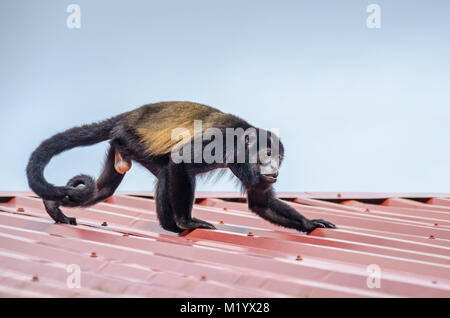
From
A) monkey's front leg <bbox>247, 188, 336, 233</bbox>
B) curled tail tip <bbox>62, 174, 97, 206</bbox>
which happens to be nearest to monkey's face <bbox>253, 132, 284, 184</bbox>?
monkey's front leg <bbox>247, 188, 336, 233</bbox>

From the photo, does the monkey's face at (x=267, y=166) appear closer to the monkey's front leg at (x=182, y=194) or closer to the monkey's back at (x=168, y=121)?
the monkey's back at (x=168, y=121)

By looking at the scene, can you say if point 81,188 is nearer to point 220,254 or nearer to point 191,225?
point 191,225

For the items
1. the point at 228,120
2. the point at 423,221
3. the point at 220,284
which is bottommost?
the point at 423,221

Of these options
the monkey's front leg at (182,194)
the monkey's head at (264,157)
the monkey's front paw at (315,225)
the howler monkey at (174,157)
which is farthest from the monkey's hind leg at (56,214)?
the monkey's front paw at (315,225)

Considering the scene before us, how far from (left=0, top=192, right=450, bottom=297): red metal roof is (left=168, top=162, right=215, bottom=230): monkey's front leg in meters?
0.13

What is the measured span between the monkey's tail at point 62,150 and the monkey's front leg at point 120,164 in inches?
6.7

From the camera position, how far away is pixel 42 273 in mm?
2881

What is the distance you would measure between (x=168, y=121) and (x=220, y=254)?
59.6 inches

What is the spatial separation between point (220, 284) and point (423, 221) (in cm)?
320

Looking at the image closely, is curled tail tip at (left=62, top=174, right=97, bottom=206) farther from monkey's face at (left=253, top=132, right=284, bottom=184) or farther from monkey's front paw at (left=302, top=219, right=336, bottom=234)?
monkey's front paw at (left=302, top=219, right=336, bottom=234)

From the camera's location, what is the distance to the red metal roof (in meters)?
2.64

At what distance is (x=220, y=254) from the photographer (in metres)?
3.46
